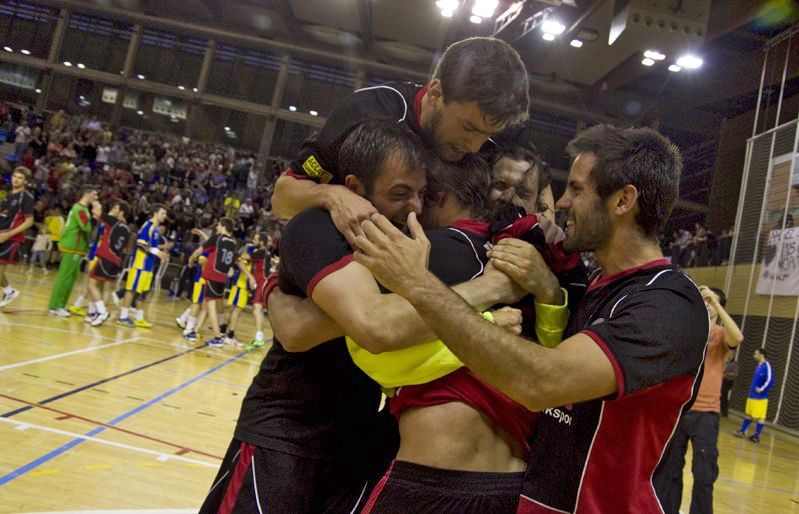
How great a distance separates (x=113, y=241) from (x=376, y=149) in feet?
33.5

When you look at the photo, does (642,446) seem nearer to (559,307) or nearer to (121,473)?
(559,307)

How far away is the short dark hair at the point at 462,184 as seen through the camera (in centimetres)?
222

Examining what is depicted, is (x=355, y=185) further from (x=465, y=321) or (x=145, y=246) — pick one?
(x=145, y=246)

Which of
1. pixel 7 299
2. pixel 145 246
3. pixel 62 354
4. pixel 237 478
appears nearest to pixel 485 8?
pixel 145 246

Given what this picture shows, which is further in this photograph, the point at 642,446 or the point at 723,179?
the point at 723,179

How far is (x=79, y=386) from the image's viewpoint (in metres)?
7.05

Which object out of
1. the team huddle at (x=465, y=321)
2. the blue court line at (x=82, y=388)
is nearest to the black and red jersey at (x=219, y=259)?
the blue court line at (x=82, y=388)

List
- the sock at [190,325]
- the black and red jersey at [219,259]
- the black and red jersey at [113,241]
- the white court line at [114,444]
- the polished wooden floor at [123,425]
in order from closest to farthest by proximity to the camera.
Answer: the polished wooden floor at [123,425] < the white court line at [114,444] < the black and red jersey at [113,241] < the black and red jersey at [219,259] < the sock at [190,325]

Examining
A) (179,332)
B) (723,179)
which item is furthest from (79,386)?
(723,179)

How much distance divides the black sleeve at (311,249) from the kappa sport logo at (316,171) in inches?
12.7

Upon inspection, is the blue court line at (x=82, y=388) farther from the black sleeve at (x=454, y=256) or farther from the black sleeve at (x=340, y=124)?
the black sleeve at (x=454, y=256)

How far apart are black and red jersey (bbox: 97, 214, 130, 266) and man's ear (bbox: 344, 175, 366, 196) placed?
10.1m

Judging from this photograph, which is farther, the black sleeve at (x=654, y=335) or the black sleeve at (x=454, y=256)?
the black sleeve at (x=454, y=256)

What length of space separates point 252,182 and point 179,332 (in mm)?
13700
